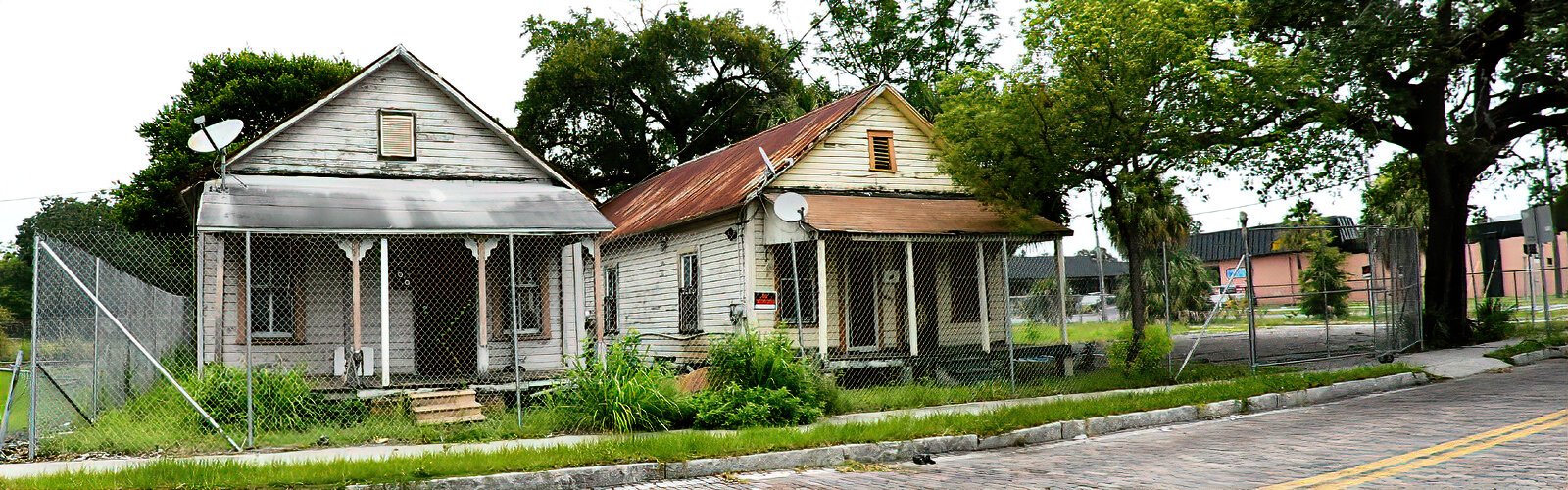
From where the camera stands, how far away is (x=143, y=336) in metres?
14.9

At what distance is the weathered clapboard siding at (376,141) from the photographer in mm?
16969

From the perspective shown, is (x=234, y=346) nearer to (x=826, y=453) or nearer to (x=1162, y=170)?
(x=826, y=453)

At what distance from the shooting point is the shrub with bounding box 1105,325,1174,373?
1620 centimetres

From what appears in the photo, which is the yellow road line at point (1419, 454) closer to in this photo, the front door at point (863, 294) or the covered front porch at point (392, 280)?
the covered front porch at point (392, 280)

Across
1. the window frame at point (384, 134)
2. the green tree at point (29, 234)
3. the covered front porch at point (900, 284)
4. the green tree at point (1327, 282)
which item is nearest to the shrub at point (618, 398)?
the covered front porch at point (900, 284)

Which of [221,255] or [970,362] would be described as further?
[970,362]

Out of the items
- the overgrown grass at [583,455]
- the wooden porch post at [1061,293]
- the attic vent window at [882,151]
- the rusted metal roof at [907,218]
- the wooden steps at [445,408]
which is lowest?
the overgrown grass at [583,455]

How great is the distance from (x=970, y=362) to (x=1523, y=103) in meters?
11.7

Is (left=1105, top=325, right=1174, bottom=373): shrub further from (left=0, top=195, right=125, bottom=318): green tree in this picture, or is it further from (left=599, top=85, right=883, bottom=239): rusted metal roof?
(left=0, top=195, right=125, bottom=318): green tree

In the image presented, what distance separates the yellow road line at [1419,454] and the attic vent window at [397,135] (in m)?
14.2

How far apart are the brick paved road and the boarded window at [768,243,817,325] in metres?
7.95

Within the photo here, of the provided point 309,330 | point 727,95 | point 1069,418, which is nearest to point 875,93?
point 1069,418

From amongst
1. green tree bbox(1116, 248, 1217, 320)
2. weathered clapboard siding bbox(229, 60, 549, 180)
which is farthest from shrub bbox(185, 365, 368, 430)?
green tree bbox(1116, 248, 1217, 320)

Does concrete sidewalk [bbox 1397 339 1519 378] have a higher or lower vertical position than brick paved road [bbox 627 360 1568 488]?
higher
